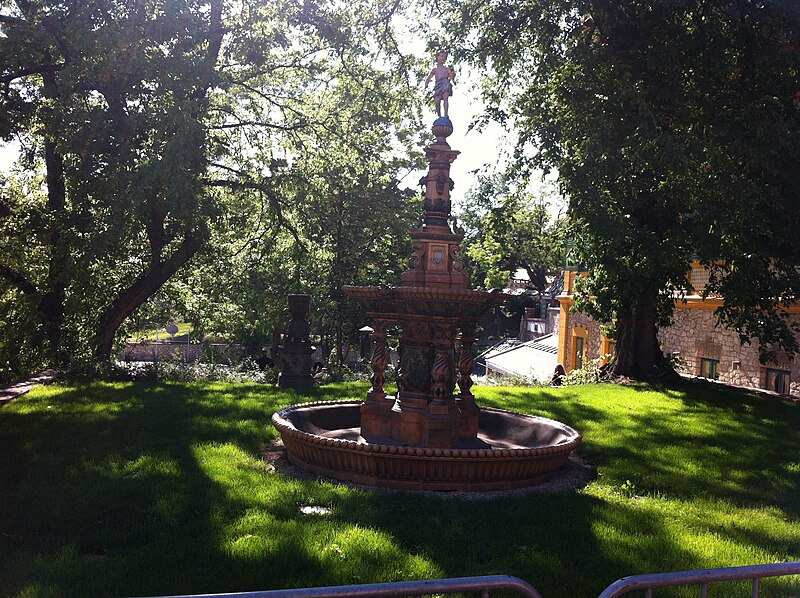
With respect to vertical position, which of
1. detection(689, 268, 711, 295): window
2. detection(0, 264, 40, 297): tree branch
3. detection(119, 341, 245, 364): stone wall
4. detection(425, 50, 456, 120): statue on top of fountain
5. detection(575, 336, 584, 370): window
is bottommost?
detection(119, 341, 245, 364): stone wall

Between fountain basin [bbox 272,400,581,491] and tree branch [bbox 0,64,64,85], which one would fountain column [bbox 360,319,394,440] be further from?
tree branch [bbox 0,64,64,85]

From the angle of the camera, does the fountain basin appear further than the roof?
No

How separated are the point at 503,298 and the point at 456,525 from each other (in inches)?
122

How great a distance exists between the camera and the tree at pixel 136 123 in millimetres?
13375

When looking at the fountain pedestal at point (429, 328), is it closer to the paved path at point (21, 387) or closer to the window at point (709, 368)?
the paved path at point (21, 387)

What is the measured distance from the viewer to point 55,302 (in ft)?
60.5

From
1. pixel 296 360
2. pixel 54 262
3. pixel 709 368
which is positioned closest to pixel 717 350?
pixel 709 368

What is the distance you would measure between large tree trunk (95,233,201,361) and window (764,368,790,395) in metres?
15.1

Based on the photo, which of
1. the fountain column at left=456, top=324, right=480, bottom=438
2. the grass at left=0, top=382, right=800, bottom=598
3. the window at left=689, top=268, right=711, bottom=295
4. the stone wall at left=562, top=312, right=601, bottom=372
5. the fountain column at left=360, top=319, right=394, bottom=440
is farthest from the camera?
the stone wall at left=562, top=312, right=601, bottom=372

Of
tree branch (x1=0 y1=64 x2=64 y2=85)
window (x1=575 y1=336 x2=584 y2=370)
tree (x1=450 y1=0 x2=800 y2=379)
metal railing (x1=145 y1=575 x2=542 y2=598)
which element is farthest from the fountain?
window (x1=575 y1=336 x2=584 y2=370)

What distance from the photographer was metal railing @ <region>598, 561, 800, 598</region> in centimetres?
277

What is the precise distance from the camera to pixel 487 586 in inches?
107

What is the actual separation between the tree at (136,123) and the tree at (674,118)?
392 centimetres

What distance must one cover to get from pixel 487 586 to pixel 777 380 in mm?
18627
